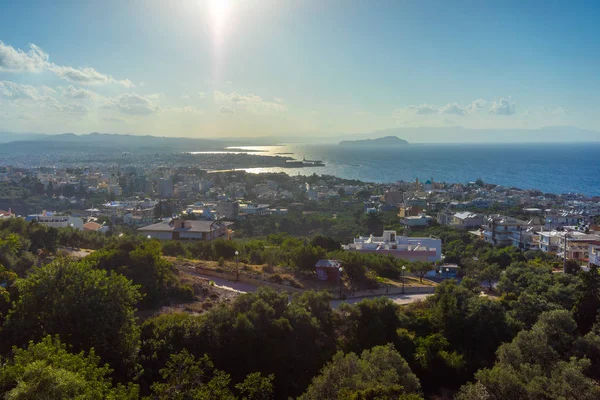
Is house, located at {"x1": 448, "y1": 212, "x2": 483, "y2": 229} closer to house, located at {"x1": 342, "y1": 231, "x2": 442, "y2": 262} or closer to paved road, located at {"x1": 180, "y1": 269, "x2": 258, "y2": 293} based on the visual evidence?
house, located at {"x1": 342, "y1": 231, "x2": 442, "y2": 262}

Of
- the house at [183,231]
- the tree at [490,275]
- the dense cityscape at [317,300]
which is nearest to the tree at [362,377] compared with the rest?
the dense cityscape at [317,300]

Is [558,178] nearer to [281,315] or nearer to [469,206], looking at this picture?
[469,206]

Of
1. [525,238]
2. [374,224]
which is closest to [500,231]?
[525,238]

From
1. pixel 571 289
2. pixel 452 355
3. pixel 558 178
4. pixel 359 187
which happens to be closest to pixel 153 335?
pixel 452 355

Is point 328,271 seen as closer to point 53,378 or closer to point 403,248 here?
point 403,248

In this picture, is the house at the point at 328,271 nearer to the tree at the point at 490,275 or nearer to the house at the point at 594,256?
the tree at the point at 490,275

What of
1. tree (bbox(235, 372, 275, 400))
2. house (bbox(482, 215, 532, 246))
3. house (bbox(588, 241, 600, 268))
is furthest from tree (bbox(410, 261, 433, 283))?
house (bbox(482, 215, 532, 246))
